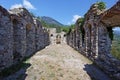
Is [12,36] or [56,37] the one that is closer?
[12,36]

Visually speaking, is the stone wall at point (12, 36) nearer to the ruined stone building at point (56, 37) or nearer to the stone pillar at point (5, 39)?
the stone pillar at point (5, 39)

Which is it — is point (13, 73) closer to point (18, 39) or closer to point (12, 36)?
point (12, 36)

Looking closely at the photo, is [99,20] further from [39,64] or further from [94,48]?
[39,64]

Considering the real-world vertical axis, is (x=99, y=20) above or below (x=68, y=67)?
above

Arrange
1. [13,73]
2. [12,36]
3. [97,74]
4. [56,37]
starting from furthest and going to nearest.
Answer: [56,37] < [12,36] < [97,74] < [13,73]

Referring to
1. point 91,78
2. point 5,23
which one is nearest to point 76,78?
point 91,78

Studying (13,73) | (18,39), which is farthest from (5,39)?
(18,39)

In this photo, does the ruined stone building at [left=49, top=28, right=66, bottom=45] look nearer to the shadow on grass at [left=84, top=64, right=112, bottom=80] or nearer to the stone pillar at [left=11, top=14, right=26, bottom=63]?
the stone pillar at [left=11, top=14, right=26, bottom=63]


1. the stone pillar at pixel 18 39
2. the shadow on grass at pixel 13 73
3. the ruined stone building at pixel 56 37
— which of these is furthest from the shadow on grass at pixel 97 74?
the ruined stone building at pixel 56 37

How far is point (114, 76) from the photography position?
9.41m

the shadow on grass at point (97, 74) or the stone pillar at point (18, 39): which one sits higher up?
the stone pillar at point (18, 39)

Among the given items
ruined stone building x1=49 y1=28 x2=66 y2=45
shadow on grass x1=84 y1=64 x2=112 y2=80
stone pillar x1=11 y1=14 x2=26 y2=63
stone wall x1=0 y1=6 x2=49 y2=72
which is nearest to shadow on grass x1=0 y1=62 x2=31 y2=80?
stone wall x1=0 y1=6 x2=49 y2=72

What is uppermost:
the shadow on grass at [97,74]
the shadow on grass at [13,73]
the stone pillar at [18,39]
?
the stone pillar at [18,39]

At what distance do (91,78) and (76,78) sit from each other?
653 millimetres
